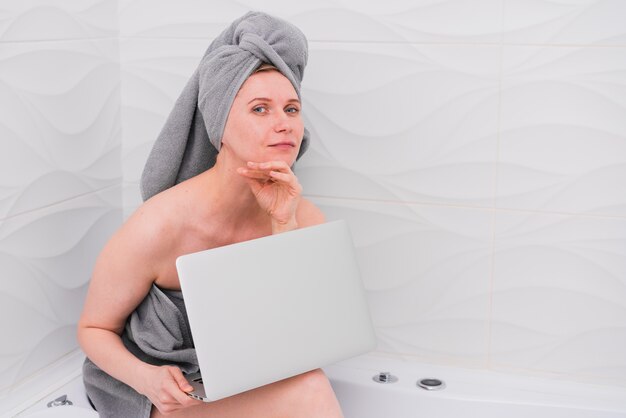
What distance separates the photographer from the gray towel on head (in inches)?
53.9

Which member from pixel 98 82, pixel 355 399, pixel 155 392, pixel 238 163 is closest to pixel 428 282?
pixel 355 399

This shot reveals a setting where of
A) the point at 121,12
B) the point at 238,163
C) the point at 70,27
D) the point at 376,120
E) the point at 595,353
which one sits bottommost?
the point at 595,353

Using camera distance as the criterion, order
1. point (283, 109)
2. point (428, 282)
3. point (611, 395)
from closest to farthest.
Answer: point (283, 109)
point (611, 395)
point (428, 282)

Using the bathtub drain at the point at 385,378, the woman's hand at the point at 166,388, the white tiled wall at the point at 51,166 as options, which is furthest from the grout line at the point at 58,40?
the bathtub drain at the point at 385,378

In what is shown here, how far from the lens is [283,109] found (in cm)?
141

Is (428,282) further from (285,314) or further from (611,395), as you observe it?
(285,314)

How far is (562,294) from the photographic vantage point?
1.66 metres

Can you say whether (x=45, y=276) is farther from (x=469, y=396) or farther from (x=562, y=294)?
(x=562, y=294)

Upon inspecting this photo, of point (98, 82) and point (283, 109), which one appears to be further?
point (98, 82)

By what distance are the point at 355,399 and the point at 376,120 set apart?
0.60 m

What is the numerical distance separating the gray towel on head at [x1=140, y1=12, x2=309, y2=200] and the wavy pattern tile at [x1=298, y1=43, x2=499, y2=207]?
212mm

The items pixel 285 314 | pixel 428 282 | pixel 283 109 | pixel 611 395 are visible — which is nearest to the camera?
pixel 285 314

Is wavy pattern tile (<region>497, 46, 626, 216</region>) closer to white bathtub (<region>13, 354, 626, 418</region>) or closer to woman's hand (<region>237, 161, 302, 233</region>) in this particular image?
white bathtub (<region>13, 354, 626, 418</region>)

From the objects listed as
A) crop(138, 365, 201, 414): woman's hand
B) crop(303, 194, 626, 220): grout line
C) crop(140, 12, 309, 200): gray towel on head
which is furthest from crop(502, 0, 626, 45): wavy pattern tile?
crop(138, 365, 201, 414): woman's hand
